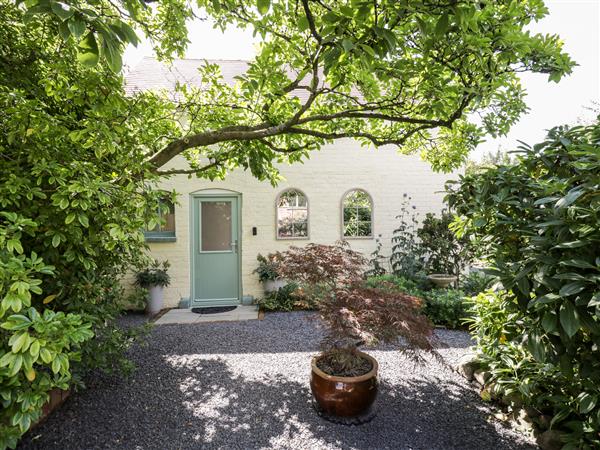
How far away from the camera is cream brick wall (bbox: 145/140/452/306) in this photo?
584 centimetres

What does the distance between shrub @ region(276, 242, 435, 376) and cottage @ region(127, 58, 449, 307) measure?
3.34 metres

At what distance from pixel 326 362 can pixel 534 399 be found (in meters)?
1.64

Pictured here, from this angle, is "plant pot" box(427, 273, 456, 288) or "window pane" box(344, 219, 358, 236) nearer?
"plant pot" box(427, 273, 456, 288)

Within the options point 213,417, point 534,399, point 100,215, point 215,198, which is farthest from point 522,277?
point 215,198

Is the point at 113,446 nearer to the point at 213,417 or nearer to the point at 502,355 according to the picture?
the point at 213,417

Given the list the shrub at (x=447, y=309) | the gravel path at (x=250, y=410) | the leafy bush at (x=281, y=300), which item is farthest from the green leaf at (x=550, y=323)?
the leafy bush at (x=281, y=300)

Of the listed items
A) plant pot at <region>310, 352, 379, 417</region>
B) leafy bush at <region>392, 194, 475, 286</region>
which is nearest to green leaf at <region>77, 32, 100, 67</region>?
plant pot at <region>310, 352, 379, 417</region>

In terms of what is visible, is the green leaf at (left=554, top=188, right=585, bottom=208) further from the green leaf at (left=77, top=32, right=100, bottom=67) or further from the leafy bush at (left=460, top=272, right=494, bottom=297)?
the leafy bush at (left=460, top=272, right=494, bottom=297)

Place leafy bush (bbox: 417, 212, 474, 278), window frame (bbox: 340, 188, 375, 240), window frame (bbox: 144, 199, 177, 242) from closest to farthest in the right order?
1. window frame (bbox: 144, 199, 177, 242)
2. leafy bush (bbox: 417, 212, 474, 278)
3. window frame (bbox: 340, 188, 375, 240)

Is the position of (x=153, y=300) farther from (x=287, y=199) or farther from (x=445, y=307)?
(x=445, y=307)

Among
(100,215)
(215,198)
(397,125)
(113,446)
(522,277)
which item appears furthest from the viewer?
(215,198)

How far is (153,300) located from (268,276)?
85.7 inches

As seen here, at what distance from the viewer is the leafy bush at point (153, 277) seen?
5465 millimetres

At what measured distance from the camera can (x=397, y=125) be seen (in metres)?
3.74
